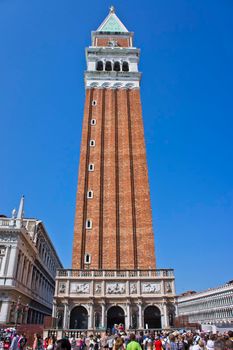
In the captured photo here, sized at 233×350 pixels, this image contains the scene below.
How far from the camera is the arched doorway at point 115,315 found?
2883 centimetres

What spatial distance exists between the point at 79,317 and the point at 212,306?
6308 centimetres

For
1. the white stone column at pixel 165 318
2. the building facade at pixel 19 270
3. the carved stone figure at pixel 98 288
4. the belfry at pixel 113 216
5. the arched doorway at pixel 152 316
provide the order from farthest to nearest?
the building facade at pixel 19 270 < the carved stone figure at pixel 98 288 < the arched doorway at pixel 152 316 < the belfry at pixel 113 216 < the white stone column at pixel 165 318

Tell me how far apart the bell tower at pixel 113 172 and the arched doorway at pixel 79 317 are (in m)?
5.72

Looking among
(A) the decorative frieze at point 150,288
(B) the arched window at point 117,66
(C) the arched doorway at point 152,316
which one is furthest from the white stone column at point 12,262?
(B) the arched window at point 117,66

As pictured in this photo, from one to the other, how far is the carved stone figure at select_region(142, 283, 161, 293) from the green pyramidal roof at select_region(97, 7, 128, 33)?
4830cm

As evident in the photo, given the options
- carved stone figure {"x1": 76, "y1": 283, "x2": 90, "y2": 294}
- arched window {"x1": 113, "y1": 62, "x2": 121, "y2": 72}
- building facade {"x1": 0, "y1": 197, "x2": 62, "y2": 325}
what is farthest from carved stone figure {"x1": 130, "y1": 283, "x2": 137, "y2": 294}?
arched window {"x1": 113, "y1": 62, "x2": 121, "y2": 72}

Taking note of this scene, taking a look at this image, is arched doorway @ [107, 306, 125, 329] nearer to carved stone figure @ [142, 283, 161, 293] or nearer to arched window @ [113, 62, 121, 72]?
carved stone figure @ [142, 283, 161, 293]

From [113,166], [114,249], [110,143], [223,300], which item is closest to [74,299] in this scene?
[114,249]

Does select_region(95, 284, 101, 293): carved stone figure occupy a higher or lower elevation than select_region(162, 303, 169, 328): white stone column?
higher

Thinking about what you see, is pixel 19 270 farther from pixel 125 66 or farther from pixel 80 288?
pixel 125 66

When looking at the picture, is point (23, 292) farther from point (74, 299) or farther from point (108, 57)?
point (108, 57)

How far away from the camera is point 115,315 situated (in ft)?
94.9

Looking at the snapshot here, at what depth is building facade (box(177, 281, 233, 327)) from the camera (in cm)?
7012

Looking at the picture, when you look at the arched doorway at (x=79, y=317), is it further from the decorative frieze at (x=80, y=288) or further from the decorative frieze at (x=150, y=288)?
the decorative frieze at (x=150, y=288)
